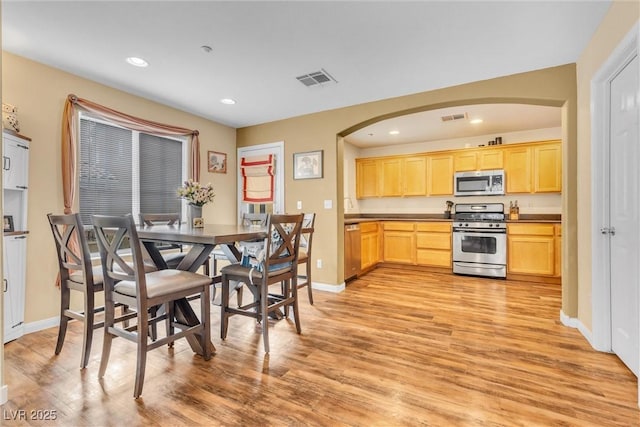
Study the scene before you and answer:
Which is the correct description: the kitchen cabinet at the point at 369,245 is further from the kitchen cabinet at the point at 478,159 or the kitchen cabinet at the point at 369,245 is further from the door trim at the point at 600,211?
the door trim at the point at 600,211

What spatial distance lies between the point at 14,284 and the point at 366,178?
16.7ft

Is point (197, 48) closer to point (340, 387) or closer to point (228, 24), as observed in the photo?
point (228, 24)

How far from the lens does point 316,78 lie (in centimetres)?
297

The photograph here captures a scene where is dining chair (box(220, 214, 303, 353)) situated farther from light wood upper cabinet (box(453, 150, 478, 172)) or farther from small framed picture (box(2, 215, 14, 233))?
light wood upper cabinet (box(453, 150, 478, 172))

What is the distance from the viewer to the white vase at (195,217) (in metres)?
2.65

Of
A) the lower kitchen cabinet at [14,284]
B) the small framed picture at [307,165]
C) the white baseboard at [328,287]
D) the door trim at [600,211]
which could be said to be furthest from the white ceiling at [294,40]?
the white baseboard at [328,287]

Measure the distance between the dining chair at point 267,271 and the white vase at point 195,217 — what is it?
57 cm

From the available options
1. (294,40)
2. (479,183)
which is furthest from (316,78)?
(479,183)

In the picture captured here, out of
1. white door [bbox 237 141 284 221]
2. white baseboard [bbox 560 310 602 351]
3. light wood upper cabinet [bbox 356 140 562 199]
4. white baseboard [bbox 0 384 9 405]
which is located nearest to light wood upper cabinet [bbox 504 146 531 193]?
light wood upper cabinet [bbox 356 140 562 199]

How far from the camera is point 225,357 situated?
210 centimetres

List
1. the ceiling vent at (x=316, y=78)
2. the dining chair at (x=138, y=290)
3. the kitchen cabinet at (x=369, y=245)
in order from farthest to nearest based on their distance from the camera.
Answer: the kitchen cabinet at (x=369, y=245) < the ceiling vent at (x=316, y=78) < the dining chair at (x=138, y=290)

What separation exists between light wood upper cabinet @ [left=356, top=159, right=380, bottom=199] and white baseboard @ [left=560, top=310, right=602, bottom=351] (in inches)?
140

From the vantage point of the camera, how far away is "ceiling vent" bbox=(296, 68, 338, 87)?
113 inches

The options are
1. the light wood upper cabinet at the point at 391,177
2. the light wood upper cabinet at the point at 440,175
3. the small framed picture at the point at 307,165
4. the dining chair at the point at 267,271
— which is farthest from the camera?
the light wood upper cabinet at the point at 391,177
